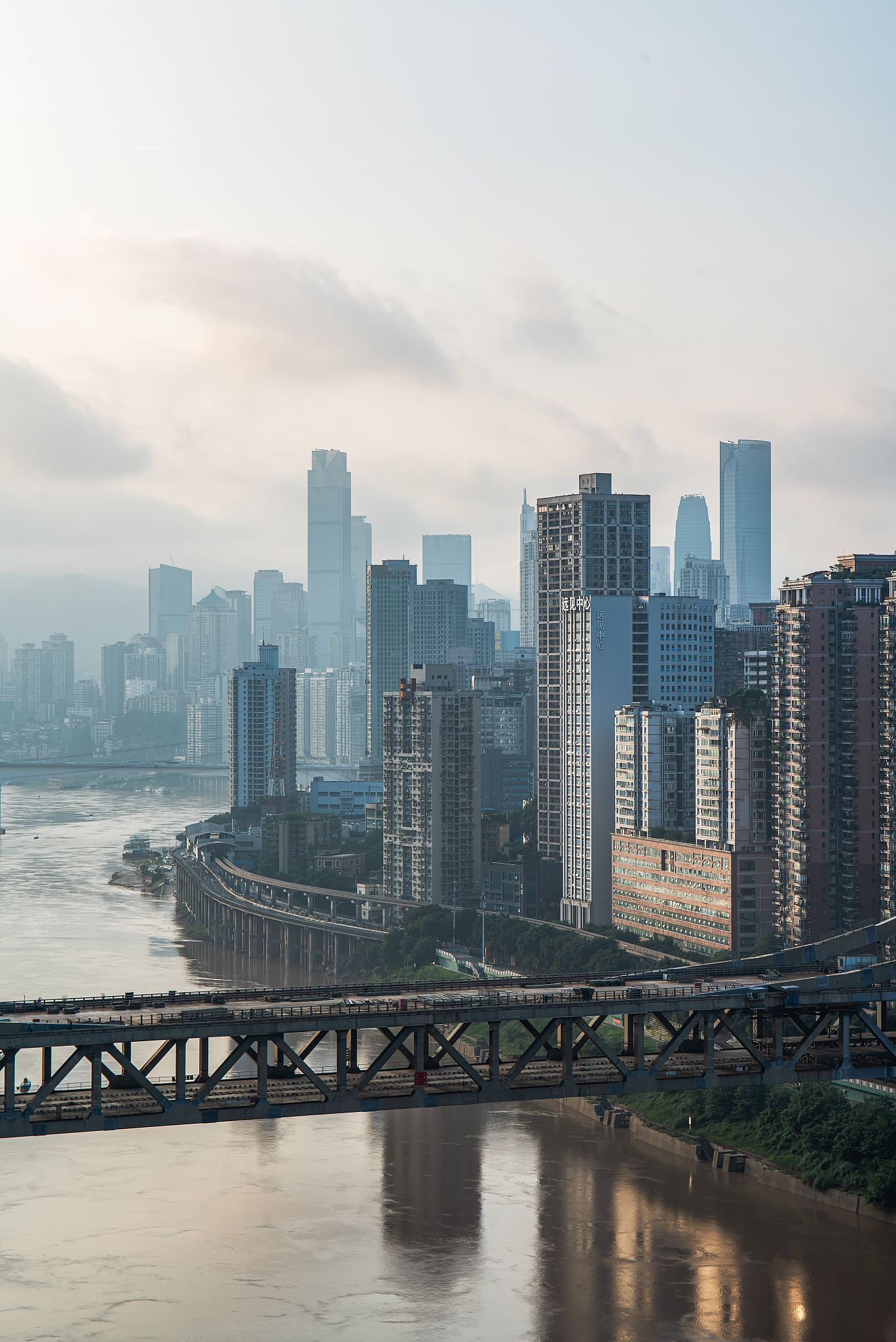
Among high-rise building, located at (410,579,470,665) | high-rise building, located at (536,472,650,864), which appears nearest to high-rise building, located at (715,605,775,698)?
high-rise building, located at (536,472,650,864)

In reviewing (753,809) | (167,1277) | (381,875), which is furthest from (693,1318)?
(381,875)

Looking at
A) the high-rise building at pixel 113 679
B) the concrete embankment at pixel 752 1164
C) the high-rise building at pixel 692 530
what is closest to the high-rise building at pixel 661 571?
the high-rise building at pixel 692 530

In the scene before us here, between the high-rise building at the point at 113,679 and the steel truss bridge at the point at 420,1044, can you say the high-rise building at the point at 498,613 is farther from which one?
the steel truss bridge at the point at 420,1044

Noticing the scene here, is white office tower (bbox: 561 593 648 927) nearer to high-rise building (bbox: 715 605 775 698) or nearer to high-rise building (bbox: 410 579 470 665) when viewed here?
high-rise building (bbox: 715 605 775 698)

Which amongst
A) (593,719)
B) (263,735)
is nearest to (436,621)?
(263,735)

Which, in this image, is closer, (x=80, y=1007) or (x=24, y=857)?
(x=80, y=1007)

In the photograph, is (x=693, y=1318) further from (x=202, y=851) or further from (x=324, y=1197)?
(x=202, y=851)
